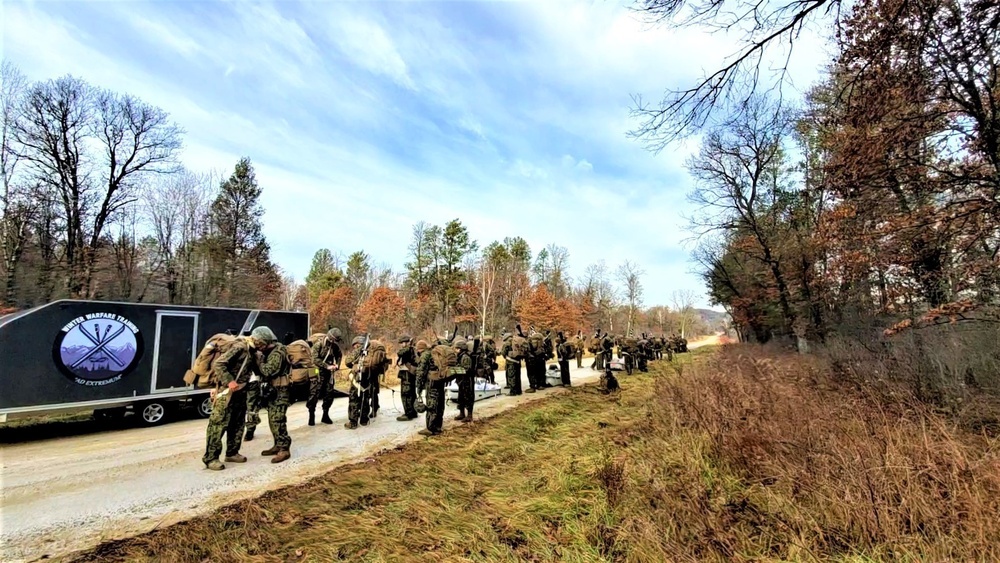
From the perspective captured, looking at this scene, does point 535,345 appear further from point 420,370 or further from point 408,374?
point 420,370

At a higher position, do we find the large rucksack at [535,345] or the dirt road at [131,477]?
the large rucksack at [535,345]

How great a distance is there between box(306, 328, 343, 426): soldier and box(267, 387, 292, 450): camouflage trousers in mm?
2337

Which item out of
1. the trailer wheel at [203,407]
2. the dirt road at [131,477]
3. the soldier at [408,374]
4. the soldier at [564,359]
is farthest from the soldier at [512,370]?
the trailer wheel at [203,407]

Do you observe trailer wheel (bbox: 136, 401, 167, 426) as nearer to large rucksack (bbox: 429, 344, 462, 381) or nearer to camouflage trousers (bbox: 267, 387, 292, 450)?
camouflage trousers (bbox: 267, 387, 292, 450)

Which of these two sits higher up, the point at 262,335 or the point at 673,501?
the point at 262,335

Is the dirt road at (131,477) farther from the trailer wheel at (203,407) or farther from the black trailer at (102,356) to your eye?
the trailer wheel at (203,407)

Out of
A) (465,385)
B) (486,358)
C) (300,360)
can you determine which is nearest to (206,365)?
(300,360)

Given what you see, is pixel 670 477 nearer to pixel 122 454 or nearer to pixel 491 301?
pixel 122 454

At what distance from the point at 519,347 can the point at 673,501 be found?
10.6 meters

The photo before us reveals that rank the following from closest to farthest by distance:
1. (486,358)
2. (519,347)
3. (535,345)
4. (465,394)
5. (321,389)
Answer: (321,389), (465,394), (519,347), (486,358), (535,345)

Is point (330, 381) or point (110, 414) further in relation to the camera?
point (330, 381)

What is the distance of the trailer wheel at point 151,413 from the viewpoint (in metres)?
9.59

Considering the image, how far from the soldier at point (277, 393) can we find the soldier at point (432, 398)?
258cm

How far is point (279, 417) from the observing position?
23.1 ft
